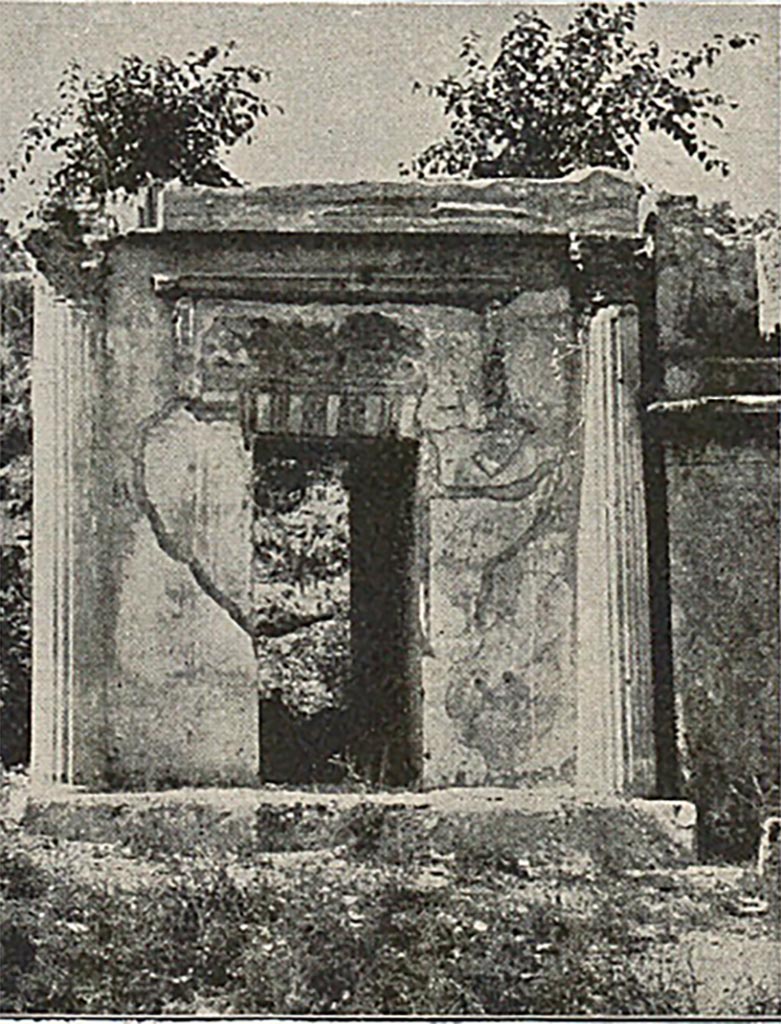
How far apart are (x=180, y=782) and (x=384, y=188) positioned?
204cm

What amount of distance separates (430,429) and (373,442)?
23 cm

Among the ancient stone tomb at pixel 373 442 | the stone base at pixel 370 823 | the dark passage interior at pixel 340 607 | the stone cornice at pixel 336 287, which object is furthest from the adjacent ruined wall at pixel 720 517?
the dark passage interior at pixel 340 607

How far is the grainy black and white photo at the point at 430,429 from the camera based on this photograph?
619 centimetres

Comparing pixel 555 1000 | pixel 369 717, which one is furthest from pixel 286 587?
pixel 555 1000

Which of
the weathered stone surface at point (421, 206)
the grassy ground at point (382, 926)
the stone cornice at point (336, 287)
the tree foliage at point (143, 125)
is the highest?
the tree foliage at point (143, 125)

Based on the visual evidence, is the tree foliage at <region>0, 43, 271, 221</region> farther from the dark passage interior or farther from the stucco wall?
the dark passage interior

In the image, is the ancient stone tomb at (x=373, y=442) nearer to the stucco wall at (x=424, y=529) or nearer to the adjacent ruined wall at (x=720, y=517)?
the stucco wall at (x=424, y=529)

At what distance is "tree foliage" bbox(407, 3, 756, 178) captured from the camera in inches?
253

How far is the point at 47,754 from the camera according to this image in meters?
6.19

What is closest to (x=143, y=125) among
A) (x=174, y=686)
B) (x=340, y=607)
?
(x=174, y=686)

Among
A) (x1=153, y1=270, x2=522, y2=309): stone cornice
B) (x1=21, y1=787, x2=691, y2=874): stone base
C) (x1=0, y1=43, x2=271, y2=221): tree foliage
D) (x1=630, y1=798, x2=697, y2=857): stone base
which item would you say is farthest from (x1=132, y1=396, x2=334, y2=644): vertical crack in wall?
(x1=630, y1=798, x2=697, y2=857): stone base

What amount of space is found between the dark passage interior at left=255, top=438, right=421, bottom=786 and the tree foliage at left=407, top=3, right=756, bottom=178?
1.02 m

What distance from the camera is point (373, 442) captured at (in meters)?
6.56

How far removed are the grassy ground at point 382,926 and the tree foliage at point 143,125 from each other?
211 centimetres
